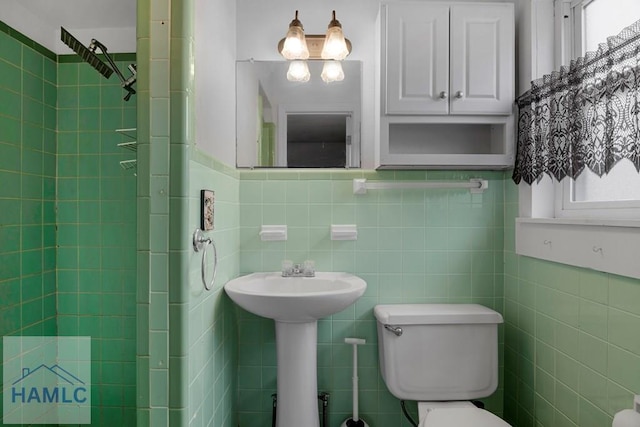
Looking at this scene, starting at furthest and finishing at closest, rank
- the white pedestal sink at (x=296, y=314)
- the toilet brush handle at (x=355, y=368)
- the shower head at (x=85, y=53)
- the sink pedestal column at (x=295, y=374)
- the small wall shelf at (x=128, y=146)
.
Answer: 1. the toilet brush handle at (x=355, y=368)
2. the sink pedestal column at (x=295, y=374)
3. the white pedestal sink at (x=296, y=314)
4. the small wall shelf at (x=128, y=146)
5. the shower head at (x=85, y=53)

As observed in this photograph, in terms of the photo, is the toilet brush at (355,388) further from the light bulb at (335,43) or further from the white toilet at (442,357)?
the light bulb at (335,43)

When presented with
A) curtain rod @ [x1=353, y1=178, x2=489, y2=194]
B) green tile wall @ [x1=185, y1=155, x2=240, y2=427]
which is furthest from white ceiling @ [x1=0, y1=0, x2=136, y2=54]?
curtain rod @ [x1=353, y1=178, x2=489, y2=194]

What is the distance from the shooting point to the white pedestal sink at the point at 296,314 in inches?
55.2

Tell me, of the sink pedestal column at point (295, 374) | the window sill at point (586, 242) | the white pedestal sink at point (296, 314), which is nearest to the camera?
the window sill at point (586, 242)

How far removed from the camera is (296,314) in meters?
1.43

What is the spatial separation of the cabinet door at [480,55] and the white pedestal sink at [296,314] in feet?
3.21

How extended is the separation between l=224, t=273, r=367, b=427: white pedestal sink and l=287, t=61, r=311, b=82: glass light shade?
3.30ft

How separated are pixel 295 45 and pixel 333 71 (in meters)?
0.23

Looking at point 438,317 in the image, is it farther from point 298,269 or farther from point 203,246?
point 203,246

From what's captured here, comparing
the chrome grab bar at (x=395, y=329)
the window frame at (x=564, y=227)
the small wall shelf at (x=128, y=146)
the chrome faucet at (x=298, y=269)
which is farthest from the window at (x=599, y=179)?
the small wall shelf at (x=128, y=146)

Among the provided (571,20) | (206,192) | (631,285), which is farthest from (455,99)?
(206,192)

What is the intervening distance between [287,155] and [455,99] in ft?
2.76

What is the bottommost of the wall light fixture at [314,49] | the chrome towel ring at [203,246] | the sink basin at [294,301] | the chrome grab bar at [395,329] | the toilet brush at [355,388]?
the toilet brush at [355,388]

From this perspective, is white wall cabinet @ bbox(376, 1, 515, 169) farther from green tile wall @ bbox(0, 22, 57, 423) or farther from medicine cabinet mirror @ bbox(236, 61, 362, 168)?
green tile wall @ bbox(0, 22, 57, 423)
